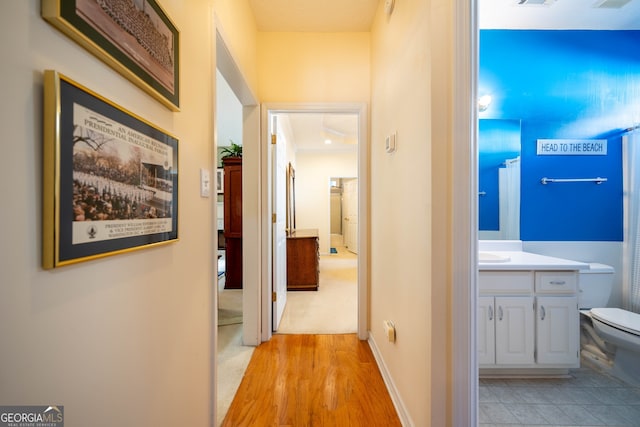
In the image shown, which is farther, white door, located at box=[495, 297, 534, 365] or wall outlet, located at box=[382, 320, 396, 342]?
white door, located at box=[495, 297, 534, 365]

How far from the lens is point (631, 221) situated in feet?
6.74

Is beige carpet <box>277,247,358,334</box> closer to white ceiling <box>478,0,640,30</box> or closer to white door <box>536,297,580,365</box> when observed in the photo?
white door <box>536,297,580,365</box>

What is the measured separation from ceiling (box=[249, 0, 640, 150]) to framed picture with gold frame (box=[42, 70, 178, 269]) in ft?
6.11

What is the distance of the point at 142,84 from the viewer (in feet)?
2.30

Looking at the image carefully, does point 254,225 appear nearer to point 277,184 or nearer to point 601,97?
point 277,184

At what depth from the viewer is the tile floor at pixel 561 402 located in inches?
55.8

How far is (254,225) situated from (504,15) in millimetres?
2648

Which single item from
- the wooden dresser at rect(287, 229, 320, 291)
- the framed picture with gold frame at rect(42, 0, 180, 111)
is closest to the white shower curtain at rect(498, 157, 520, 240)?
the wooden dresser at rect(287, 229, 320, 291)

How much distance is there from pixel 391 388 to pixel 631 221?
95.8 inches

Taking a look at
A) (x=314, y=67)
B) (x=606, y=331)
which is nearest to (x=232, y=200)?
(x=314, y=67)

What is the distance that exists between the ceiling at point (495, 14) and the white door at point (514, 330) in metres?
2.17

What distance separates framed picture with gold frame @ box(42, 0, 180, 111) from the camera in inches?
19.4

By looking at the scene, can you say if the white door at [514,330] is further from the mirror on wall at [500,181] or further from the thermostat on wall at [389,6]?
the thermostat on wall at [389,6]

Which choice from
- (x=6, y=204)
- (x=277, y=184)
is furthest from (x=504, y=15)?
(x=6, y=204)
